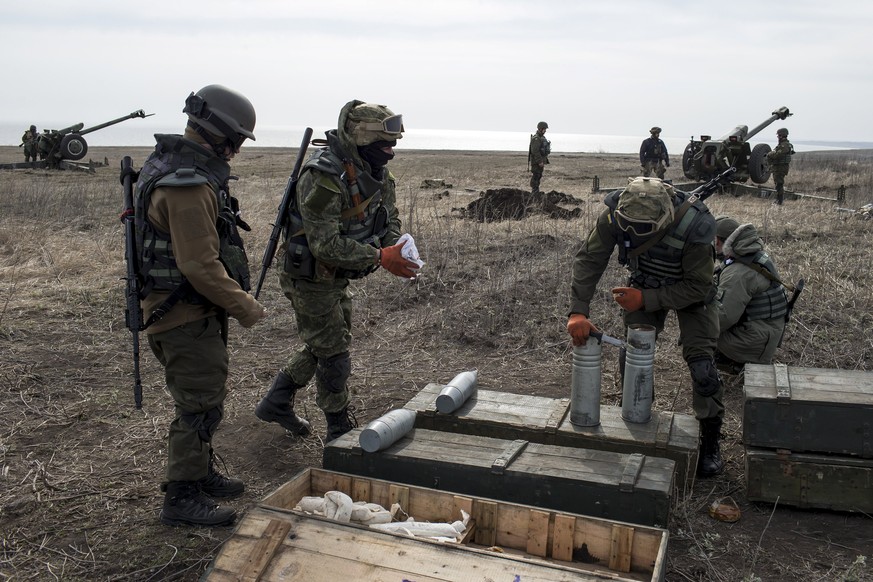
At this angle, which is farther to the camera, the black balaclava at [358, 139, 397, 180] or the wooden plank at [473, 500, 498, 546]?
the black balaclava at [358, 139, 397, 180]

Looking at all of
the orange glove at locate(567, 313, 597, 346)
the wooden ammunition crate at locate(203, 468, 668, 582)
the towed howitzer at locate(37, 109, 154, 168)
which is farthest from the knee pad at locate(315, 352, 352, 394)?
the towed howitzer at locate(37, 109, 154, 168)

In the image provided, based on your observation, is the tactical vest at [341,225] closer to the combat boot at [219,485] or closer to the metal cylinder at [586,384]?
the combat boot at [219,485]

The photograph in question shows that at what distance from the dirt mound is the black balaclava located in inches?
340

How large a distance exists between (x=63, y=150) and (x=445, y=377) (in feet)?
77.6

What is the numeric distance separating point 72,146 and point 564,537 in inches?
1052

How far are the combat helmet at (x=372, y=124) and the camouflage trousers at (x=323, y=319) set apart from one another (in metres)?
0.92

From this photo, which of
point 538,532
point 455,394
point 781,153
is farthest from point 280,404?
point 781,153

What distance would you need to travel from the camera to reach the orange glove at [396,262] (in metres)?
4.48

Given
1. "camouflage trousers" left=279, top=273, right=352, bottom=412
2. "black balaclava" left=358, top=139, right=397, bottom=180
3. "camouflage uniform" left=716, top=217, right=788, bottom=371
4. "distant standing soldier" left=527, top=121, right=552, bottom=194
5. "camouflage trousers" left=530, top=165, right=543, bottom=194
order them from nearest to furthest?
1. "black balaclava" left=358, top=139, right=397, bottom=180
2. "camouflage trousers" left=279, top=273, right=352, bottom=412
3. "camouflage uniform" left=716, top=217, right=788, bottom=371
4. "camouflage trousers" left=530, top=165, right=543, bottom=194
5. "distant standing soldier" left=527, top=121, right=552, bottom=194

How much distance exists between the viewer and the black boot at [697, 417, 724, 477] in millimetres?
4648

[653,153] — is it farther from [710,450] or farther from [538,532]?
[538,532]

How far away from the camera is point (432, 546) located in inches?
118

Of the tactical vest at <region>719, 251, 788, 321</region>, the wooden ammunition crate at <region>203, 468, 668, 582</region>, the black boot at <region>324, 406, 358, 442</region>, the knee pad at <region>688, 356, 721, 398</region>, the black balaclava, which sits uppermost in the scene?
the black balaclava

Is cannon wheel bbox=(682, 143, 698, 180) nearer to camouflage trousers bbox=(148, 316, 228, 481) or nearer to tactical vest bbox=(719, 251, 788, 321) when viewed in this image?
tactical vest bbox=(719, 251, 788, 321)
